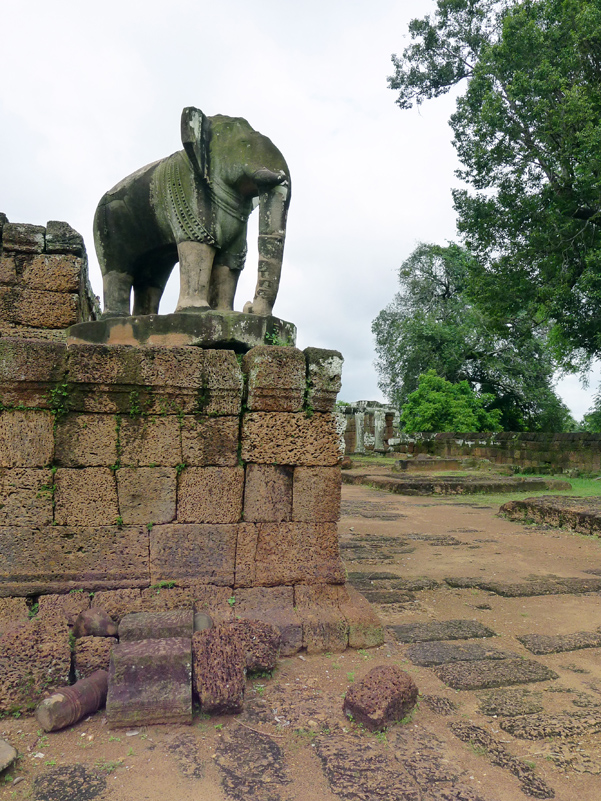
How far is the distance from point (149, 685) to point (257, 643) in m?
0.68

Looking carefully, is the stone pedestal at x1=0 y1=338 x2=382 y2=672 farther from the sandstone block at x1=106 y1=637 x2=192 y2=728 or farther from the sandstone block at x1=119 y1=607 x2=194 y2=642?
the sandstone block at x1=106 y1=637 x2=192 y2=728

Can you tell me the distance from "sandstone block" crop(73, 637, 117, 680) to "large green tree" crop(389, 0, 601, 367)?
1265 centimetres

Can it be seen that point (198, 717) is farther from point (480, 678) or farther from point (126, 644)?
point (480, 678)

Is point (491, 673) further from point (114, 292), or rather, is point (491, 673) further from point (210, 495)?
point (114, 292)

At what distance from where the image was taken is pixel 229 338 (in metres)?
4.10

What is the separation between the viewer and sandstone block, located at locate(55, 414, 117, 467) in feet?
12.1

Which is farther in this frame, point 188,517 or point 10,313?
point 10,313

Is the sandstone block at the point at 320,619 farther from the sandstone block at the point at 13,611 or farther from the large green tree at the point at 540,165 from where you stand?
the large green tree at the point at 540,165

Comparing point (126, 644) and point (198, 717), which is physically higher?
point (126, 644)

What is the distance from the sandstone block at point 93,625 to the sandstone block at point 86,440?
932mm

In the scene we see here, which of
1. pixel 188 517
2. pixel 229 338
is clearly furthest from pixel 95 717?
pixel 229 338

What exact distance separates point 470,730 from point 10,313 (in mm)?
4833

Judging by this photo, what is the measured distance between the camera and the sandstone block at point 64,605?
134 inches

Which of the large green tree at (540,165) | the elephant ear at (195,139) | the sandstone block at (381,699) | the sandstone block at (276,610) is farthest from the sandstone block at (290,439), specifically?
the large green tree at (540,165)
